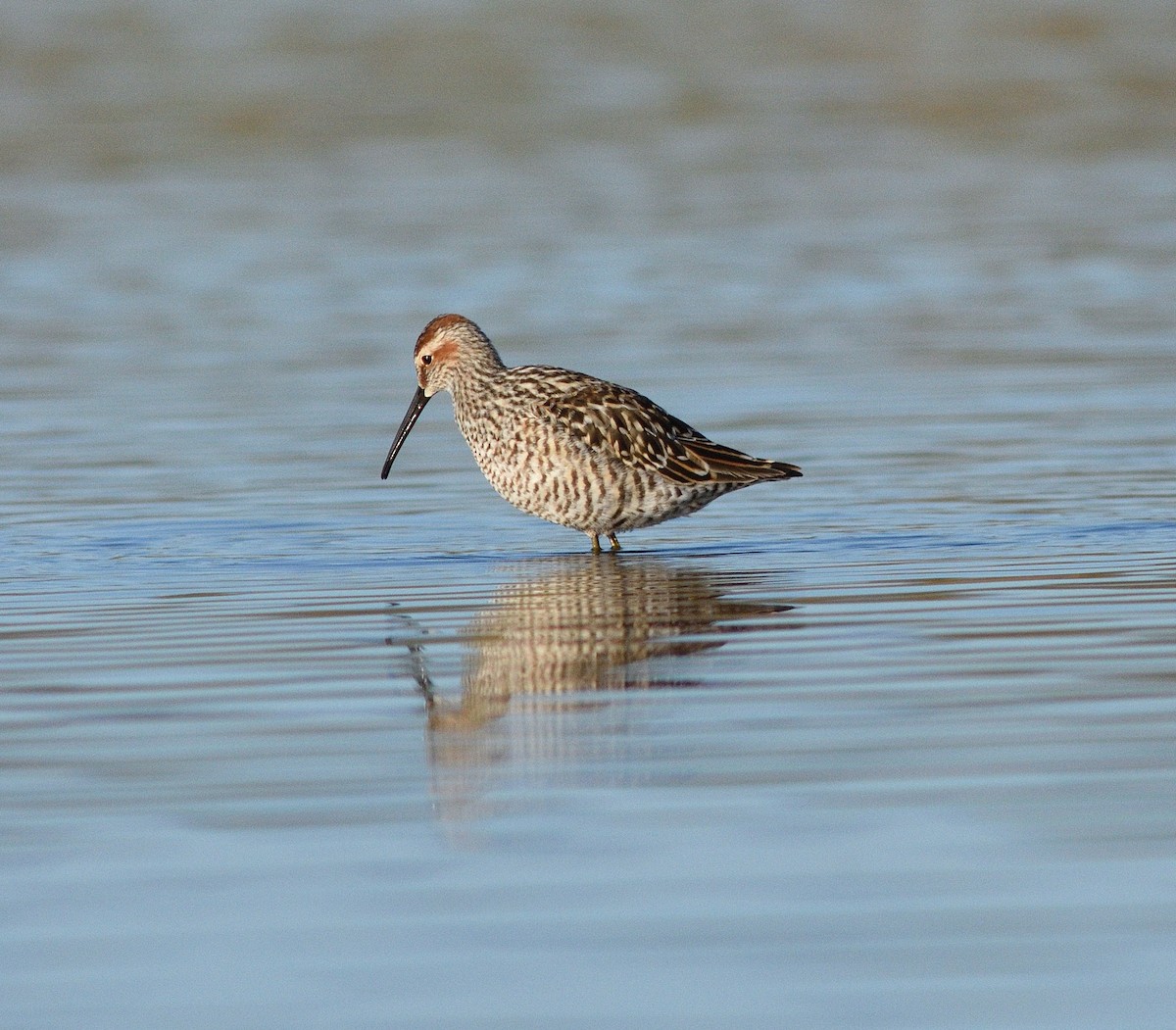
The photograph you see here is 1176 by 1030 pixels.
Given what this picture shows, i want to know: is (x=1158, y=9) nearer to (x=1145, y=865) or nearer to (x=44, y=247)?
(x=44, y=247)

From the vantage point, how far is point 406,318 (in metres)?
20.4

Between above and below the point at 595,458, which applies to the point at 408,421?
above

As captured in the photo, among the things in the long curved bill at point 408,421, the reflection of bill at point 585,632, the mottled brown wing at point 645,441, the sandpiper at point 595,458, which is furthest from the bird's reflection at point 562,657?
the long curved bill at point 408,421

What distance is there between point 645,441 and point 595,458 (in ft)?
0.97

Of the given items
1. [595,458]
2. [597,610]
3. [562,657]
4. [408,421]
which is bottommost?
[562,657]

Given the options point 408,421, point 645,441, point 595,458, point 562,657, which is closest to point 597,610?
point 562,657

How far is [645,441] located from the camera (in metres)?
12.4

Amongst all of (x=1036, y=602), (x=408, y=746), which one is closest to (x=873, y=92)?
(x=1036, y=602)

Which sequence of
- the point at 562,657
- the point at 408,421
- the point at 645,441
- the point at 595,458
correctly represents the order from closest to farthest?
1. the point at 562,657
2. the point at 595,458
3. the point at 645,441
4. the point at 408,421

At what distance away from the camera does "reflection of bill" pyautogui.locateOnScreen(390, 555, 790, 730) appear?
857 centimetres

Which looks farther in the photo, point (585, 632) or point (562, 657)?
point (585, 632)

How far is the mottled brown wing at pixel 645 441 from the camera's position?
1234 cm

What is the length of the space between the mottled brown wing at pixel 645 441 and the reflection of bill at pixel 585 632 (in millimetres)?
624

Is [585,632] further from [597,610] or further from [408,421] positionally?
[408,421]
